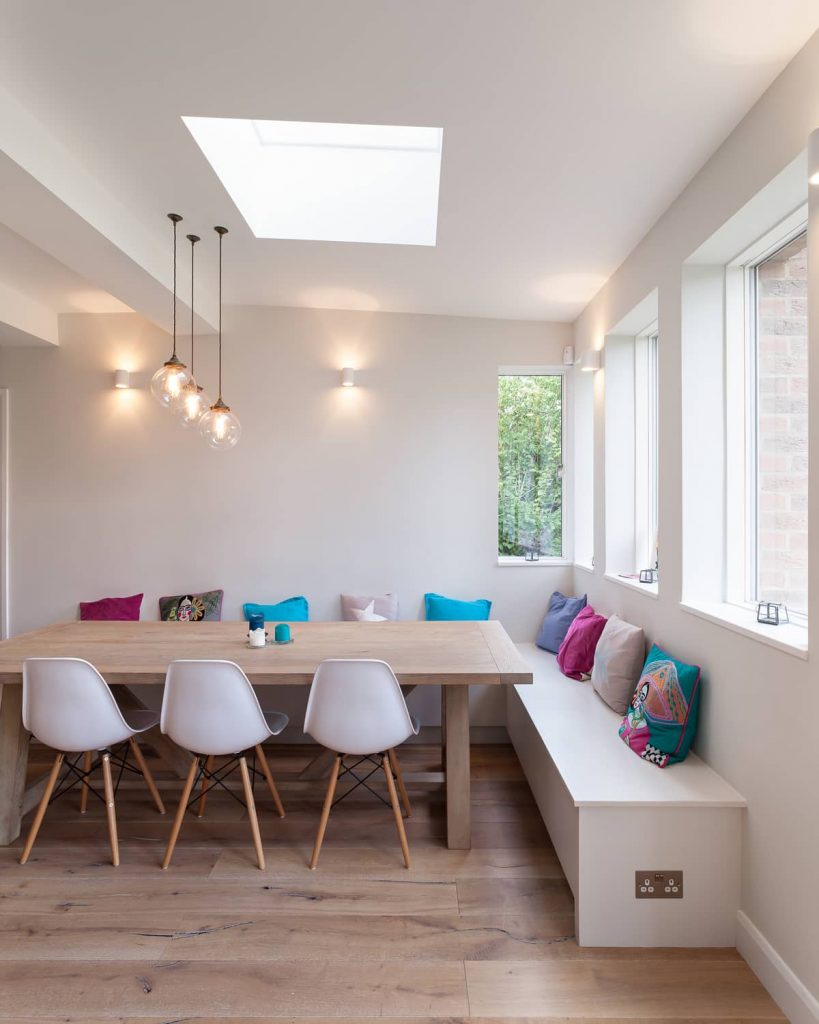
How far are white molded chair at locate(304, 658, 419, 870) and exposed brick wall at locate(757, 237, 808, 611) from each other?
145 cm

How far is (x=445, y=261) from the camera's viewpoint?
10.3 feet

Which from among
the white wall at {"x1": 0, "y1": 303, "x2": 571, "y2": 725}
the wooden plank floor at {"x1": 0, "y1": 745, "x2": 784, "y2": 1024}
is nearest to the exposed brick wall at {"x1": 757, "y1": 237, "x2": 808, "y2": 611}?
the wooden plank floor at {"x1": 0, "y1": 745, "x2": 784, "y2": 1024}

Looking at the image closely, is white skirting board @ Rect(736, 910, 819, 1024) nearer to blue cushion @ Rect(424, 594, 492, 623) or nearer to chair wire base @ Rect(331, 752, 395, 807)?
chair wire base @ Rect(331, 752, 395, 807)

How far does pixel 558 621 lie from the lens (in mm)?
3830

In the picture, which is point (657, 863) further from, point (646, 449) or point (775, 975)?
point (646, 449)

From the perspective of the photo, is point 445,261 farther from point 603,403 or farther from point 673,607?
point 673,607

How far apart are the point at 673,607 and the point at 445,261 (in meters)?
2.06

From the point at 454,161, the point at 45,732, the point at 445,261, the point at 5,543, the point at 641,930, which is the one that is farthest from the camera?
the point at 5,543

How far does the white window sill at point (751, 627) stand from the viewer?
172 centimetres

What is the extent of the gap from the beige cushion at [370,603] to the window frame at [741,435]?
2106 millimetres

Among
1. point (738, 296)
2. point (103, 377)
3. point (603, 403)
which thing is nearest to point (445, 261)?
point (603, 403)

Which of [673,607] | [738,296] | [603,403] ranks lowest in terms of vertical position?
[673,607]

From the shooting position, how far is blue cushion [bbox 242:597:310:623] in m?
3.79

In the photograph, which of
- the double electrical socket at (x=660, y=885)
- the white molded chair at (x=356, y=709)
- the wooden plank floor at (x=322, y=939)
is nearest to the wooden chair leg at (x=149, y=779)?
the wooden plank floor at (x=322, y=939)
